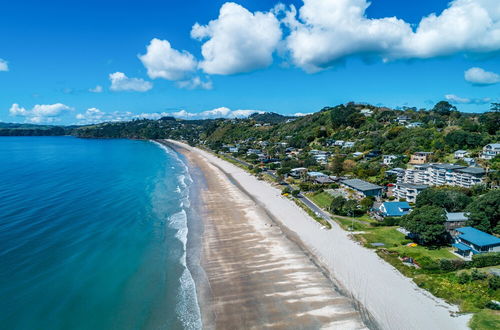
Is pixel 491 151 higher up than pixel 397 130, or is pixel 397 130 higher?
pixel 397 130

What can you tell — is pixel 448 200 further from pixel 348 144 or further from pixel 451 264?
pixel 348 144

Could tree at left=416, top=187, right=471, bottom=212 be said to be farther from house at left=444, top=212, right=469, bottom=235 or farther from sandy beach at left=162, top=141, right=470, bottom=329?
sandy beach at left=162, top=141, right=470, bottom=329

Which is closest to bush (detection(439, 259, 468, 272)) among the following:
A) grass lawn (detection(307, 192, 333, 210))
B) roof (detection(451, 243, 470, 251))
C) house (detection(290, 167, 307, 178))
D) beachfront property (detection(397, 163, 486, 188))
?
roof (detection(451, 243, 470, 251))

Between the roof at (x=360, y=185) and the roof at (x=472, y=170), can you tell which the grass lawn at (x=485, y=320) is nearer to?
the roof at (x=360, y=185)

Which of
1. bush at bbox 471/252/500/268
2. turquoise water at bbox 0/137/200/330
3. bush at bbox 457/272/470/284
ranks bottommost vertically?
turquoise water at bbox 0/137/200/330

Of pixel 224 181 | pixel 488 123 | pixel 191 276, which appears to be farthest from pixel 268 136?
pixel 191 276

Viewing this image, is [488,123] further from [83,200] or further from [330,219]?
[83,200]

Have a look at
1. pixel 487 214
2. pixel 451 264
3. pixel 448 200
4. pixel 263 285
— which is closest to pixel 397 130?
pixel 448 200
